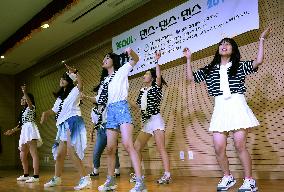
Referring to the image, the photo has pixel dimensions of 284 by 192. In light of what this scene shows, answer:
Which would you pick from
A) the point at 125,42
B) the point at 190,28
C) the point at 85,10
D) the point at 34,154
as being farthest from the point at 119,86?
the point at 85,10

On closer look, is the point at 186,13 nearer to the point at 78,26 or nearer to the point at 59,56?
the point at 78,26

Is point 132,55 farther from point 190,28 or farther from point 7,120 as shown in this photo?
point 7,120

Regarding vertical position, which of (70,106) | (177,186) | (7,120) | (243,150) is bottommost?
(177,186)

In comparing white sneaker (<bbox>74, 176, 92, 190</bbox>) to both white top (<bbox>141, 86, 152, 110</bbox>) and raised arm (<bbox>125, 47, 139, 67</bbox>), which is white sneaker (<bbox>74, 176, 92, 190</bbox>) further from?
raised arm (<bbox>125, 47, 139, 67</bbox>)

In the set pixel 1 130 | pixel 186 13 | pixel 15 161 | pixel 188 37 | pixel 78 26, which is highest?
pixel 78 26

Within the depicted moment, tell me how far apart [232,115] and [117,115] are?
115 centimetres

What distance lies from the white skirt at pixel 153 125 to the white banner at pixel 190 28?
158 centimetres

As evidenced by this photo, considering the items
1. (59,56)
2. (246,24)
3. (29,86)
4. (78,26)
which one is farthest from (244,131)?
(29,86)

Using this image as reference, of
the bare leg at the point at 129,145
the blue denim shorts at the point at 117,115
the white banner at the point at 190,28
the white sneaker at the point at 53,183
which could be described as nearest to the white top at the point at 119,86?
the blue denim shorts at the point at 117,115

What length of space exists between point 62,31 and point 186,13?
3907 millimetres

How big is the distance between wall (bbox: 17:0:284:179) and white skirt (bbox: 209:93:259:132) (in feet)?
5.26

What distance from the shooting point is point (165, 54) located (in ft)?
20.3

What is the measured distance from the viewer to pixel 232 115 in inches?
127

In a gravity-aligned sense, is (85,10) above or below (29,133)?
above
